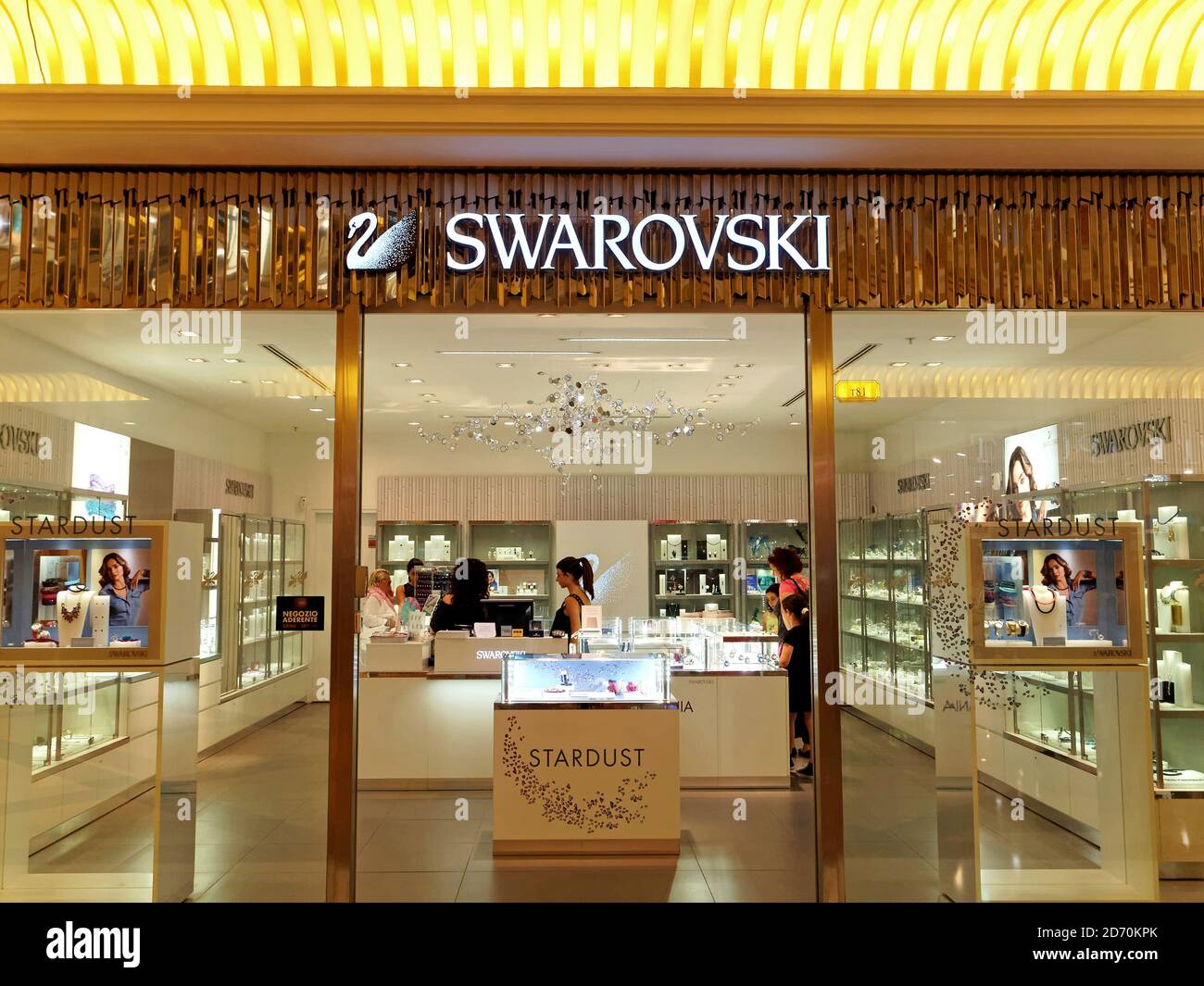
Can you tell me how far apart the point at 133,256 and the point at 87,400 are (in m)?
1.02

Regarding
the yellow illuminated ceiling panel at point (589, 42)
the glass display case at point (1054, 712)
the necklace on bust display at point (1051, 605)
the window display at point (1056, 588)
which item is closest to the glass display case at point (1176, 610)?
the glass display case at point (1054, 712)

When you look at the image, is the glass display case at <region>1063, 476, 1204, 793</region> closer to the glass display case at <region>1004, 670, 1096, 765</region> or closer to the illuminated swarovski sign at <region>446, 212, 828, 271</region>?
the glass display case at <region>1004, 670, 1096, 765</region>

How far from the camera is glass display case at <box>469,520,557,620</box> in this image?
9320mm

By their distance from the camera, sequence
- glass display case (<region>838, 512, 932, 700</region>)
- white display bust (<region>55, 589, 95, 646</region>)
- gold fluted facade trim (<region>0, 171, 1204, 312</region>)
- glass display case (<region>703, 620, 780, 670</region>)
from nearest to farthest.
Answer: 1. white display bust (<region>55, 589, 95, 646</region>)
2. gold fluted facade trim (<region>0, 171, 1204, 312</region>)
3. glass display case (<region>703, 620, 780, 670</region>)
4. glass display case (<region>838, 512, 932, 700</region>)

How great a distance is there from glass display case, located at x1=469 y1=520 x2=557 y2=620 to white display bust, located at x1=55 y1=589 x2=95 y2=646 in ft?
18.6

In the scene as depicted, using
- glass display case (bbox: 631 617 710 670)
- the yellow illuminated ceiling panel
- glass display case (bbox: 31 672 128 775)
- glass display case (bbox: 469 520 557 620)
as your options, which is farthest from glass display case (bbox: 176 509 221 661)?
glass display case (bbox: 469 520 557 620)

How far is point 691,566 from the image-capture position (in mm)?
9867

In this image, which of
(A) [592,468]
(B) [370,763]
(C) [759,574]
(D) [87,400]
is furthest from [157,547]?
(C) [759,574]

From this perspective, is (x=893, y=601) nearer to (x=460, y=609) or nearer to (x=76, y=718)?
(x=460, y=609)

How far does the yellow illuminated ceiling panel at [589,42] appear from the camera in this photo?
354 cm

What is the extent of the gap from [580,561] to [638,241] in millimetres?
2632

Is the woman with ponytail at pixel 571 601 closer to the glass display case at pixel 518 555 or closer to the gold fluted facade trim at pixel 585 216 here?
the gold fluted facade trim at pixel 585 216

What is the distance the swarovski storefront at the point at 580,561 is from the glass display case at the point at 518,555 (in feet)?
10.5
